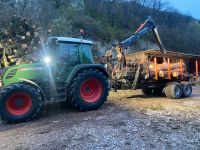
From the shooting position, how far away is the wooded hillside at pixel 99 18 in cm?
1886

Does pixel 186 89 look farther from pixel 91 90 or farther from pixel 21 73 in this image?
pixel 21 73

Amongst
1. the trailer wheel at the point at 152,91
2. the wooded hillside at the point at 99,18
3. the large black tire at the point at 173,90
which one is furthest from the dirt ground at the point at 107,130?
the wooded hillside at the point at 99,18

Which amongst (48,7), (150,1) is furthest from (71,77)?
(150,1)

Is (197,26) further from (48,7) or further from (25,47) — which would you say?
(25,47)

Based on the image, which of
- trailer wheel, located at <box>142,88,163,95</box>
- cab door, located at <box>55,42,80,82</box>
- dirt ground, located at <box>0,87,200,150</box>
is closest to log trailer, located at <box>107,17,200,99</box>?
trailer wheel, located at <box>142,88,163,95</box>

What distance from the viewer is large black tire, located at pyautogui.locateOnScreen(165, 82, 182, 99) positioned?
11.0 metres

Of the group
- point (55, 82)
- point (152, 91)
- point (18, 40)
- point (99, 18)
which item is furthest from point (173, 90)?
point (99, 18)

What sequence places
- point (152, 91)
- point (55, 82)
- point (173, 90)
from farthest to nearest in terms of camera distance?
point (152, 91), point (173, 90), point (55, 82)

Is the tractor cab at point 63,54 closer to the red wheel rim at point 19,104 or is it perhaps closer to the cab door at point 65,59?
the cab door at point 65,59

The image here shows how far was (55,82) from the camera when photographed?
25.2ft

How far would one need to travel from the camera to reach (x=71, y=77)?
25.3 feet

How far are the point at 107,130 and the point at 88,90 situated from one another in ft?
8.59

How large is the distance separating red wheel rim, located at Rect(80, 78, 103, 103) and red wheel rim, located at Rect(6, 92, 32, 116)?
1.70m

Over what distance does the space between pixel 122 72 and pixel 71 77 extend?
14.1 feet
